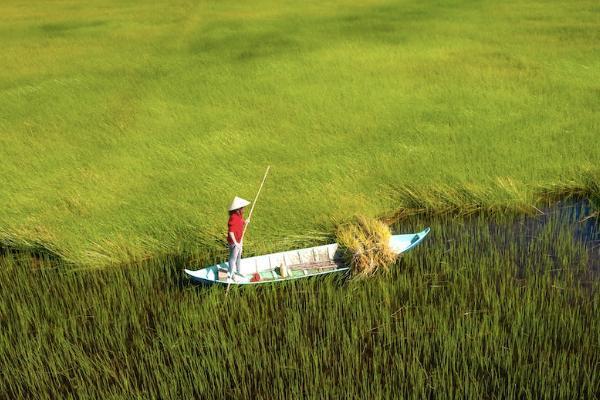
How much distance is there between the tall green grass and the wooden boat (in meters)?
0.15

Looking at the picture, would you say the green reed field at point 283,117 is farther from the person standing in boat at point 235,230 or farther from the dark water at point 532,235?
the person standing in boat at point 235,230

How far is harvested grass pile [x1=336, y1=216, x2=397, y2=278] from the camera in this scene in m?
7.00

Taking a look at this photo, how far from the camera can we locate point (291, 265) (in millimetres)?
7258

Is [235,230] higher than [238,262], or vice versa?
[235,230]

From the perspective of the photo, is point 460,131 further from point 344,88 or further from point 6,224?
point 6,224

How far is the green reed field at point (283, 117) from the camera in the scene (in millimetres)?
8664

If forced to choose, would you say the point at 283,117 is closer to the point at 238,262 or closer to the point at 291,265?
the point at 291,265

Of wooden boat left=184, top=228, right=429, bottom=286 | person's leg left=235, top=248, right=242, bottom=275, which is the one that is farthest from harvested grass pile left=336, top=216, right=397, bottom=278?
person's leg left=235, top=248, right=242, bottom=275

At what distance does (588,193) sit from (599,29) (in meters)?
7.66

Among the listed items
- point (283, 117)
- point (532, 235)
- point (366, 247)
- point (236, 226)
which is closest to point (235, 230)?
point (236, 226)

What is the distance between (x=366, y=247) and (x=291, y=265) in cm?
79

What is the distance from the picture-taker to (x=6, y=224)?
860 cm

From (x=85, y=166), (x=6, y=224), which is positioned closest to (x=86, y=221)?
(x=6, y=224)

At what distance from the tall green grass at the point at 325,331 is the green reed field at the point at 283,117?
0.99 metres
